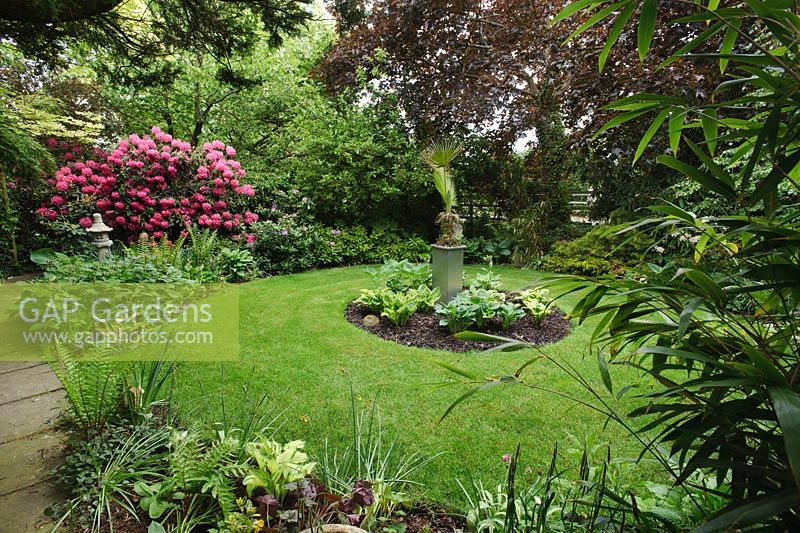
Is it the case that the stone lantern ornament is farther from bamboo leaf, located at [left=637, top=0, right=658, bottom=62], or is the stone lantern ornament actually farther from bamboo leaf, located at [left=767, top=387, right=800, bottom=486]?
bamboo leaf, located at [left=767, top=387, right=800, bottom=486]

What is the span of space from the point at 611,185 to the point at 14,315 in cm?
713

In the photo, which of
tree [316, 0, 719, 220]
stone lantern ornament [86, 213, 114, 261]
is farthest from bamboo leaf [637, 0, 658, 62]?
stone lantern ornament [86, 213, 114, 261]

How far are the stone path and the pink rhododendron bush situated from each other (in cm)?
365

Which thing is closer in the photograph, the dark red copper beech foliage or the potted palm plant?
the potted palm plant

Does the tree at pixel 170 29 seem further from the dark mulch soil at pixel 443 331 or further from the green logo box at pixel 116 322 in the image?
the dark mulch soil at pixel 443 331

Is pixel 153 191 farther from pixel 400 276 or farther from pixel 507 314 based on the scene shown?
pixel 507 314

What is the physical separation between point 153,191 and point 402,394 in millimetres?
5267

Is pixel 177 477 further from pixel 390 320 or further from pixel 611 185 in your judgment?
pixel 611 185

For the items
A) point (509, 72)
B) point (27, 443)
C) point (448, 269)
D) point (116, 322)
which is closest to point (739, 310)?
point (27, 443)

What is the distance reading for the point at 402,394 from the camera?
2.65 m

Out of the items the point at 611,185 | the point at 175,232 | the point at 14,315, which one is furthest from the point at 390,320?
the point at 611,185

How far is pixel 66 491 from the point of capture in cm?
157

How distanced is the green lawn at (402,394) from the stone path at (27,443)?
594mm

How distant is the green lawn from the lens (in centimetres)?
209
